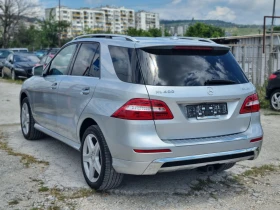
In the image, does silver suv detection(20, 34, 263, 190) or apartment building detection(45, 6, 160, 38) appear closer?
silver suv detection(20, 34, 263, 190)

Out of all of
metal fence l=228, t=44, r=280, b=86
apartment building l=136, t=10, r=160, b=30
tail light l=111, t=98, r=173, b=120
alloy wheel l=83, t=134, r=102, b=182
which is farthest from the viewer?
apartment building l=136, t=10, r=160, b=30

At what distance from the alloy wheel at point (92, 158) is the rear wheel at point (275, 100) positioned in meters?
6.84

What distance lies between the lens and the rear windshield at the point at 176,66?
163 inches

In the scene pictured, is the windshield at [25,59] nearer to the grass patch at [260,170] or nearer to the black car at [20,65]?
the black car at [20,65]

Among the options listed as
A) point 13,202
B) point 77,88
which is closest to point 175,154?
point 77,88

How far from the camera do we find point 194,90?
13.6 feet

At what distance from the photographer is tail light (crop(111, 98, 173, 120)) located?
13.1 feet

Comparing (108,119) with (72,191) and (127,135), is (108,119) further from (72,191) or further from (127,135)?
(72,191)

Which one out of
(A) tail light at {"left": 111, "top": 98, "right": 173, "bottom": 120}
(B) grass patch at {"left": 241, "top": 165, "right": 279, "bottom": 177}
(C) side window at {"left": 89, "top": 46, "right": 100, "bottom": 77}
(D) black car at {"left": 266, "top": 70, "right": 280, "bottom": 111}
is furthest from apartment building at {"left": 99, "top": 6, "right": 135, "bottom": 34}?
(A) tail light at {"left": 111, "top": 98, "right": 173, "bottom": 120}

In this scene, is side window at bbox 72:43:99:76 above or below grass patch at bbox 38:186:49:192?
above

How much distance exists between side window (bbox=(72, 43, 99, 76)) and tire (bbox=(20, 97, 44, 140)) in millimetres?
1997

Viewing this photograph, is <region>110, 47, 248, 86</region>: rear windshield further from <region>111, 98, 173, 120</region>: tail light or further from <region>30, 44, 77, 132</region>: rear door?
<region>30, 44, 77, 132</region>: rear door

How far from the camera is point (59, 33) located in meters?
48.5

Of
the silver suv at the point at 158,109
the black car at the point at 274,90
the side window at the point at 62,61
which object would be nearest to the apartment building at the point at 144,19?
the black car at the point at 274,90
